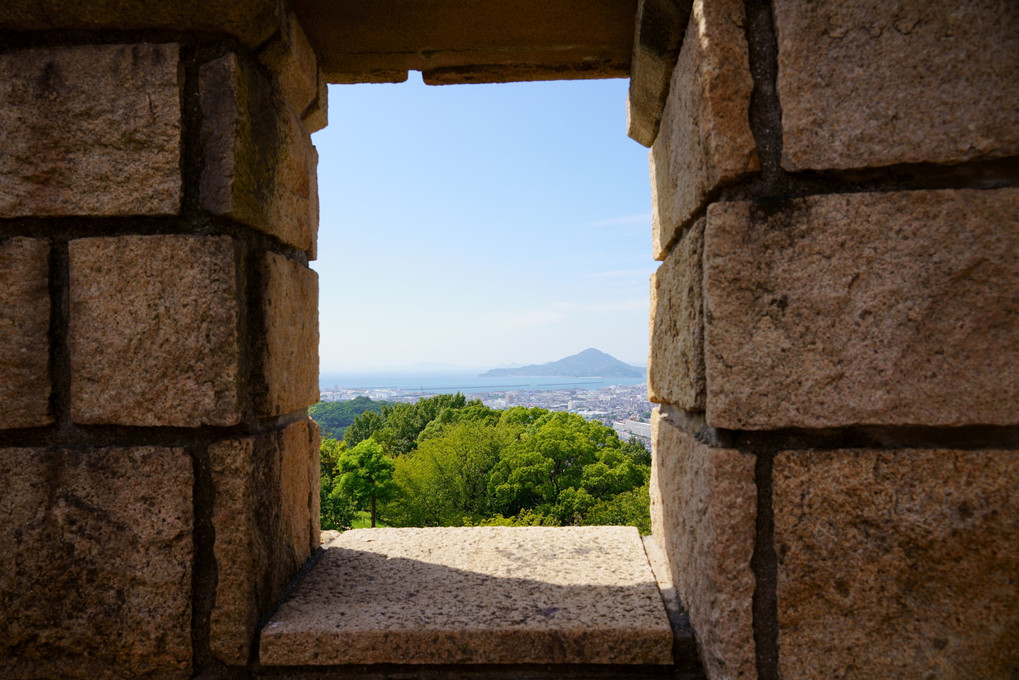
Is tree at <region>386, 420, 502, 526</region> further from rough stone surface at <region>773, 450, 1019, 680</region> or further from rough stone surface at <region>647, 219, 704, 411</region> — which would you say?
rough stone surface at <region>773, 450, 1019, 680</region>

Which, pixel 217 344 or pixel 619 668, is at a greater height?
pixel 217 344

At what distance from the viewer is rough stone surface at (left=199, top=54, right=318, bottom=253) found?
1.43m

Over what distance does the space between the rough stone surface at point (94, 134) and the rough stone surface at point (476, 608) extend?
1.12m

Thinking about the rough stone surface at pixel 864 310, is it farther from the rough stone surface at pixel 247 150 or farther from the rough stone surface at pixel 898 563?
the rough stone surface at pixel 247 150

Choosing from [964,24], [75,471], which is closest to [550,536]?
[75,471]

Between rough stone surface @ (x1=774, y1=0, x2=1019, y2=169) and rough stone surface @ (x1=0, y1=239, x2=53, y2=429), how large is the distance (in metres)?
1.78

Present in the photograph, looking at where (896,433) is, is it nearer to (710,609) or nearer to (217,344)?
(710,609)

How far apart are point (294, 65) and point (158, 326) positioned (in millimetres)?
843

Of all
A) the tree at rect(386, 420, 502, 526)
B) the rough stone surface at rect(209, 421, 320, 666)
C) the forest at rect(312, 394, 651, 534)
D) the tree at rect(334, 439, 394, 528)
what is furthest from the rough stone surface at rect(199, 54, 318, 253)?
the tree at rect(386, 420, 502, 526)

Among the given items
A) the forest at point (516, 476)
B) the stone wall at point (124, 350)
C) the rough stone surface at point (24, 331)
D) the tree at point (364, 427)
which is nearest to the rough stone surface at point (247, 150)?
the stone wall at point (124, 350)

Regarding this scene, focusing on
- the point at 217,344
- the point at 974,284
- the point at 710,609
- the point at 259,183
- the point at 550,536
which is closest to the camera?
the point at 974,284

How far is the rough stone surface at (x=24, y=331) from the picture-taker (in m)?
1.43

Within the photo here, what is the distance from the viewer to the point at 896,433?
4.03 ft

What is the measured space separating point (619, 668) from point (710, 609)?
323 mm
